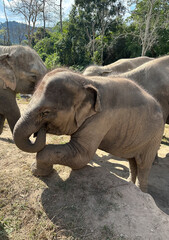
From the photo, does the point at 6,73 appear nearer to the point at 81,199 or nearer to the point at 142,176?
the point at 81,199

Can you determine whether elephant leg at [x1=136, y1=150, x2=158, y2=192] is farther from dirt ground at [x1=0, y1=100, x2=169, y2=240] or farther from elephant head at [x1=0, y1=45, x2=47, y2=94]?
elephant head at [x1=0, y1=45, x2=47, y2=94]

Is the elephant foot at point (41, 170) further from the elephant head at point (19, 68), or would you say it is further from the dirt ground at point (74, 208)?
the elephant head at point (19, 68)

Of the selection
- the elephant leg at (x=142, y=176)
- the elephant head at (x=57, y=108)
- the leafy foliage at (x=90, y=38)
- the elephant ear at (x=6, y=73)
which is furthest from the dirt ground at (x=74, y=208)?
the leafy foliage at (x=90, y=38)

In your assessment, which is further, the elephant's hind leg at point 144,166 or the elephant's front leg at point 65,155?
the elephant's hind leg at point 144,166

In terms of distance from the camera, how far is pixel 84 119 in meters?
2.27

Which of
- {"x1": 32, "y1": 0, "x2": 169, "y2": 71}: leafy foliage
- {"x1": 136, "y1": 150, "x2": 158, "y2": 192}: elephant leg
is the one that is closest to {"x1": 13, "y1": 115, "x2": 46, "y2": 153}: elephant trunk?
{"x1": 136, "y1": 150, "x2": 158, "y2": 192}: elephant leg

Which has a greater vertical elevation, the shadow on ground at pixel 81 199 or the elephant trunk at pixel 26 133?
the elephant trunk at pixel 26 133

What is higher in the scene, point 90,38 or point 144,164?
point 90,38

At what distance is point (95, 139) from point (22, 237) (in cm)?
123

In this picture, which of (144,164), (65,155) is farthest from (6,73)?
(144,164)

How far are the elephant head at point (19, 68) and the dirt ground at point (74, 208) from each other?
151 cm

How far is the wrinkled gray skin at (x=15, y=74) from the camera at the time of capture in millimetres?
3609

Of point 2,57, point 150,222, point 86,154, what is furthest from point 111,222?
point 2,57

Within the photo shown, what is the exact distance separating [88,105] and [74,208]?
3.79 ft
